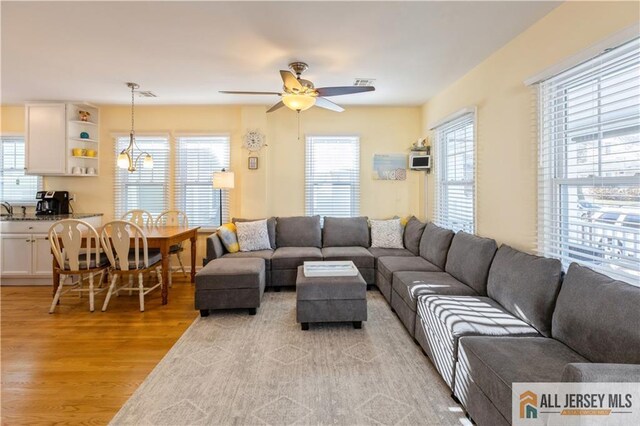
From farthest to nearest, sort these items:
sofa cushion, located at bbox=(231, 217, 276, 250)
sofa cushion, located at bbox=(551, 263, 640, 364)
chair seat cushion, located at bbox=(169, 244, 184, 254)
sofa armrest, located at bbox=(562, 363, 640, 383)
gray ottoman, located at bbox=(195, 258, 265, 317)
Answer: sofa cushion, located at bbox=(231, 217, 276, 250)
chair seat cushion, located at bbox=(169, 244, 184, 254)
gray ottoman, located at bbox=(195, 258, 265, 317)
sofa cushion, located at bbox=(551, 263, 640, 364)
sofa armrest, located at bbox=(562, 363, 640, 383)

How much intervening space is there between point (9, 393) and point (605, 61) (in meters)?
4.41

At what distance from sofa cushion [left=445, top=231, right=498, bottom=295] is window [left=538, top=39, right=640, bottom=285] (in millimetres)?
422

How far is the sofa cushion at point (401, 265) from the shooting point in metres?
3.58

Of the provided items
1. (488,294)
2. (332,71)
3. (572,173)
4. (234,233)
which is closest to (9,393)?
(234,233)

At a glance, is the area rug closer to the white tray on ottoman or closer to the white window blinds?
the white tray on ottoman

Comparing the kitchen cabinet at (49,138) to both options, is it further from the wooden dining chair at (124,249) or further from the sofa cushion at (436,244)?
the sofa cushion at (436,244)

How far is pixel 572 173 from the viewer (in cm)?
235

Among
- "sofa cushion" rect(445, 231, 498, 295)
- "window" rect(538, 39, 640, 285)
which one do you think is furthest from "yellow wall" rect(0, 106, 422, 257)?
"window" rect(538, 39, 640, 285)

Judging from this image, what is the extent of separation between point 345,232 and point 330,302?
6.40ft

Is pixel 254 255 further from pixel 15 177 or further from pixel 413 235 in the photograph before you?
pixel 15 177

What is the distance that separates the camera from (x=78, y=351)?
9.00 ft

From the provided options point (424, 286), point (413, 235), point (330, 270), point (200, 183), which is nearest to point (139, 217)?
point (200, 183)

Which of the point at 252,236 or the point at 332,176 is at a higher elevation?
the point at 332,176

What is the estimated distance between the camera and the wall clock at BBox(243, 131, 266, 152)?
512cm
